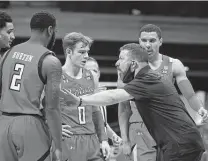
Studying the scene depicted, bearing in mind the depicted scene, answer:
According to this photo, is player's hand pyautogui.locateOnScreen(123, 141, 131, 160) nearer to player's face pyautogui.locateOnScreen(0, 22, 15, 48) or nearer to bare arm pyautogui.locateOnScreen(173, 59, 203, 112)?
bare arm pyautogui.locateOnScreen(173, 59, 203, 112)

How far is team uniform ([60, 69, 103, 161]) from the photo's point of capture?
631 cm

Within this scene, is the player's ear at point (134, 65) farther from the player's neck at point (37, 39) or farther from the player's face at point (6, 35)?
the player's face at point (6, 35)

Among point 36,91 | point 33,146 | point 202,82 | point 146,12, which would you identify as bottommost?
point 202,82

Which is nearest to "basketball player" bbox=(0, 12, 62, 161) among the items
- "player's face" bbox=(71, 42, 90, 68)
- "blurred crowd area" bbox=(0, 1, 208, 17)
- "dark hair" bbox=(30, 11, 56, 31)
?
"dark hair" bbox=(30, 11, 56, 31)

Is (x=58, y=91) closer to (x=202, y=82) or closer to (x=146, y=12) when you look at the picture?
(x=146, y=12)

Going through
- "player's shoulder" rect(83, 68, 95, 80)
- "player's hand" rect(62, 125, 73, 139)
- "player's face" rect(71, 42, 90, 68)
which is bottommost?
"player's hand" rect(62, 125, 73, 139)

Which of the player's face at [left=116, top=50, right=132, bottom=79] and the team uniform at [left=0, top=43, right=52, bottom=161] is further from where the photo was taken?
the player's face at [left=116, top=50, right=132, bottom=79]

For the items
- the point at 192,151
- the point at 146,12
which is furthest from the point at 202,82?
the point at 192,151

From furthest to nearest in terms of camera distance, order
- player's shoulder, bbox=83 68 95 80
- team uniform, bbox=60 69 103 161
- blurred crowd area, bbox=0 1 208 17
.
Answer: blurred crowd area, bbox=0 1 208 17 → player's shoulder, bbox=83 68 95 80 → team uniform, bbox=60 69 103 161

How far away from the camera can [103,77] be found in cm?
1608

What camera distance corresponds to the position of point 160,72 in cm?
684

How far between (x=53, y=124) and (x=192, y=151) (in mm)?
1348

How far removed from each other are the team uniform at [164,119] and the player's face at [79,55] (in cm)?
106

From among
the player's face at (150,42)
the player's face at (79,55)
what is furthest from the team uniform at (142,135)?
the player's face at (79,55)
